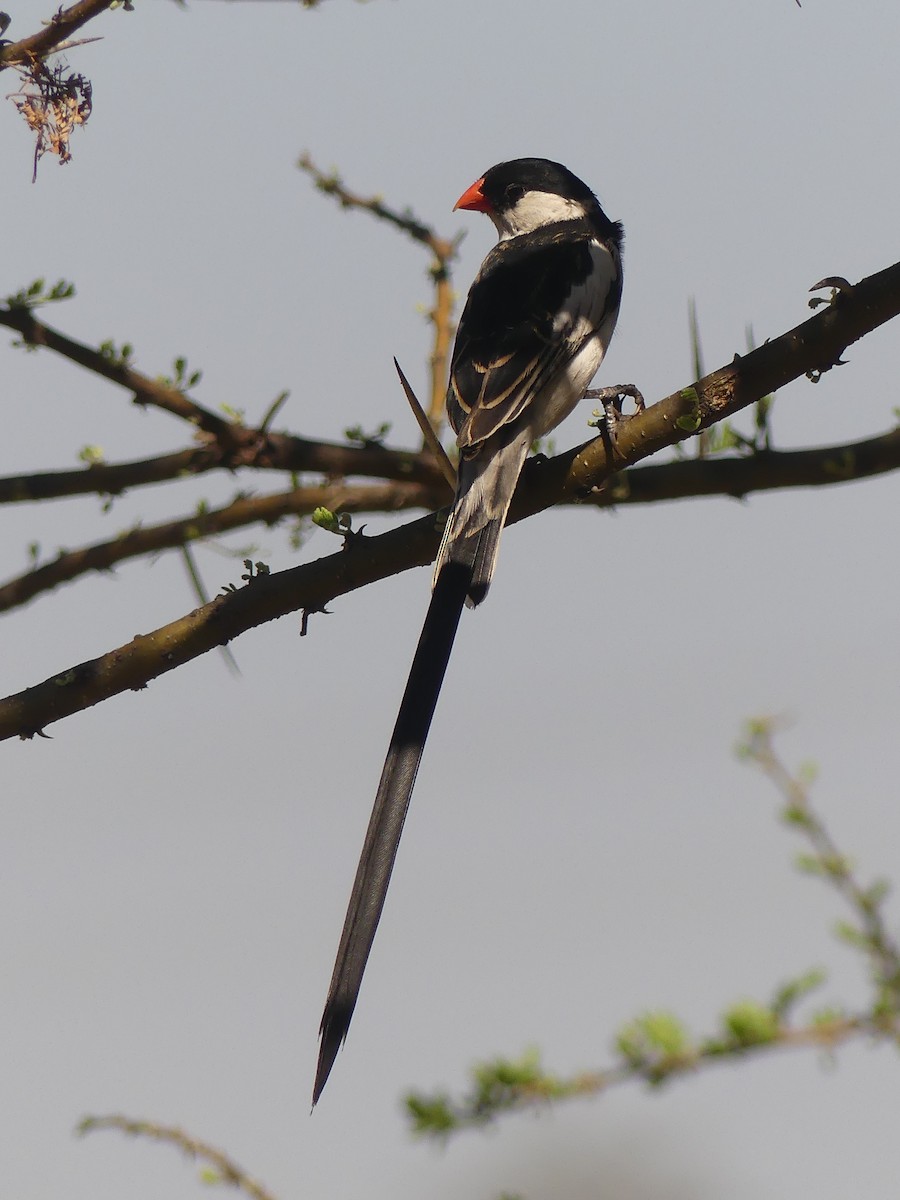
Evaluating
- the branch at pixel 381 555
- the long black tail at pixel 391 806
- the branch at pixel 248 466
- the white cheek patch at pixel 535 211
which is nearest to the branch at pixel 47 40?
the branch at pixel 381 555

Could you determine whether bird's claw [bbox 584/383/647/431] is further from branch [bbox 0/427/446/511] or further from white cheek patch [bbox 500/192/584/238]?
white cheek patch [bbox 500/192/584/238]

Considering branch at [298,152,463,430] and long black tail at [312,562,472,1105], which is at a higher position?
branch at [298,152,463,430]

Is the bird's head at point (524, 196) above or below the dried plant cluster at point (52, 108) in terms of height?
above

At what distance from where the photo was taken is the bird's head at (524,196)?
4113mm

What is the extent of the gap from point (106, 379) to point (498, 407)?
33.6 inches

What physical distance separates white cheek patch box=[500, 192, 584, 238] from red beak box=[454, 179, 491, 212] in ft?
0.26

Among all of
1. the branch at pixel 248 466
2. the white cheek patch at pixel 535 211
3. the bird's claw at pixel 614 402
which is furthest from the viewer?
the white cheek patch at pixel 535 211

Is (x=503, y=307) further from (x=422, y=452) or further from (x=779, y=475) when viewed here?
(x=779, y=475)

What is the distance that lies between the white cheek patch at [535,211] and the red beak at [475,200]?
0.26 ft

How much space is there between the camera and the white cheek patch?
13.4 ft

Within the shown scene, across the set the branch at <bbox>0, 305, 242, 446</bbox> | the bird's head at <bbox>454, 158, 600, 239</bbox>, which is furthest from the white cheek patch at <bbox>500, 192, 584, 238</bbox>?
the branch at <bbox>0, 305, 242, 446</bbox>

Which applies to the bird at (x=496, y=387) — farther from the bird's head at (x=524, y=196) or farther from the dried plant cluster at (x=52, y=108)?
the dried plant cluster at (x=52, y=108)

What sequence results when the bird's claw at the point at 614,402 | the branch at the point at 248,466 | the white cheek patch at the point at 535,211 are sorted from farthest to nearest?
the white cheek patch at the point at 535,211 → the branch at the point at 248,466 → the bird's claw at the point at 614,402

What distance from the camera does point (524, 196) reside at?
13.6ft
